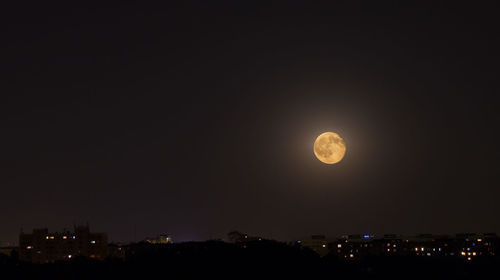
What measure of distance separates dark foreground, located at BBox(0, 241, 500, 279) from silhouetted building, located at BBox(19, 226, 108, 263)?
62923 millimetres

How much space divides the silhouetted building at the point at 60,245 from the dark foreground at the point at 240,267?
62.9 m

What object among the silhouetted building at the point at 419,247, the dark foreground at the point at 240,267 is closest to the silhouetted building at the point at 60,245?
the silhouetted building at the point at 419,247

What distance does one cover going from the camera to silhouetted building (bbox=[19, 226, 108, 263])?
138000mm

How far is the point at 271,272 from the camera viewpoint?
68.5 metres

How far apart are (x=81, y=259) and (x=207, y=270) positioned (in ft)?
62.7

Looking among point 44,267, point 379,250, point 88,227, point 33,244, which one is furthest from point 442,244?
point 44,267

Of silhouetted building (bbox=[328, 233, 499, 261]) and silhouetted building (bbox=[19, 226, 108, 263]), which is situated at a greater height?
silhouetted building (bbox=[19, 226, 108, 263])

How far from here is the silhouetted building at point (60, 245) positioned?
453ft

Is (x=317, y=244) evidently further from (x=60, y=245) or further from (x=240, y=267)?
(x=240, y=267)

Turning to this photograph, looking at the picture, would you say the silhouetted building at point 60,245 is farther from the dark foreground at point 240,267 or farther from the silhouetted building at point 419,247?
the dark foreground at point 240,267

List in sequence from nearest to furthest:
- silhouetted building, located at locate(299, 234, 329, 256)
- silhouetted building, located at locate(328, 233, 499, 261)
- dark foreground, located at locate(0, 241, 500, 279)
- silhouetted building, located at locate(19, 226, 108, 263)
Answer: dark foreground, located at locate(0, 241, 500, 279) → silhouetted building, located at locate(19, 226, 108, 263) → silhouetted building, located at locate(328, 233, 499, 261) → silhouetted building, located at locate(299, 234, 329, 256)

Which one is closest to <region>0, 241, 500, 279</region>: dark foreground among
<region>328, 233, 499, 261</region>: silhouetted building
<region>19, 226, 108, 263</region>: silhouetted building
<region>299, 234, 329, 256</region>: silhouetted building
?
<region>19, 226, 108, 263</region>: silhouetted building

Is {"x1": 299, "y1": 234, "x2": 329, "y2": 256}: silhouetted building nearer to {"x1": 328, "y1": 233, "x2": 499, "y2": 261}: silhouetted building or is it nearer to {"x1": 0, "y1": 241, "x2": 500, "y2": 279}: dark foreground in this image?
{"x1": 328, "y1": 233, "x2": 499, "y2": 261}: silhouetted building

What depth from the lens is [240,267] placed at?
69.6 metres
